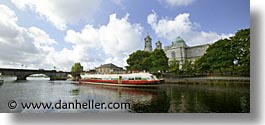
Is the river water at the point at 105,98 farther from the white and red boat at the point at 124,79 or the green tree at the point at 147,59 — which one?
the green tree at the point at 147,59

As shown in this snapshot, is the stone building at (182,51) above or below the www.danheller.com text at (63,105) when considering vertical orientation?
above

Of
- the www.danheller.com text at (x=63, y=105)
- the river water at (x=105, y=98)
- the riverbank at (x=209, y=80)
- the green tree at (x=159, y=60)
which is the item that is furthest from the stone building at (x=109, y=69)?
the riverbank at (x=209, y=80)

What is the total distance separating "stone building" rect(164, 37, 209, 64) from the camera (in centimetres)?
353

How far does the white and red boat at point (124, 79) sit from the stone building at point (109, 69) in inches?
8.6

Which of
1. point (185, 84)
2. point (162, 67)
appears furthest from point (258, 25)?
point (185, 84)

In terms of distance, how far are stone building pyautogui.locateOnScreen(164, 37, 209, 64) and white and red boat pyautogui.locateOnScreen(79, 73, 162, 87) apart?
777 mm

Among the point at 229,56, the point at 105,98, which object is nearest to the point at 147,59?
the point at 105,98

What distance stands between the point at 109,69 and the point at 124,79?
741mm

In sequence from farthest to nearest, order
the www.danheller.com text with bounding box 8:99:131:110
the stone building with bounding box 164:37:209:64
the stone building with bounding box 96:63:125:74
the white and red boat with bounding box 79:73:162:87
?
the white and red boat with bounding box 79:73:162:87 → the stone building with bounding box 96:63:125:74 → the stone building with bounding box 164:37:209:64 → the www.danheller.com text with bounding box 8:99:131:110

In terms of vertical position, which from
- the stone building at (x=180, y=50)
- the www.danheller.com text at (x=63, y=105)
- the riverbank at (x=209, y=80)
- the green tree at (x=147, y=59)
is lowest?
the www.danheller.com text at (x=63, y=105)

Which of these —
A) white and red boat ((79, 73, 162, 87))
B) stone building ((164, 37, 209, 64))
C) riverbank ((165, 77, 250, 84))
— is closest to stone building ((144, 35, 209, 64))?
stone building ((164, 37, 209, 64))

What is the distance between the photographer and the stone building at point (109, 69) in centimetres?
380

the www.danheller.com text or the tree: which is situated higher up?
the tree

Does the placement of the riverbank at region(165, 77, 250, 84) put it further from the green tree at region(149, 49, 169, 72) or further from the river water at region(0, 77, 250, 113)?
the green tree at region(149, 49, 169, 72)
